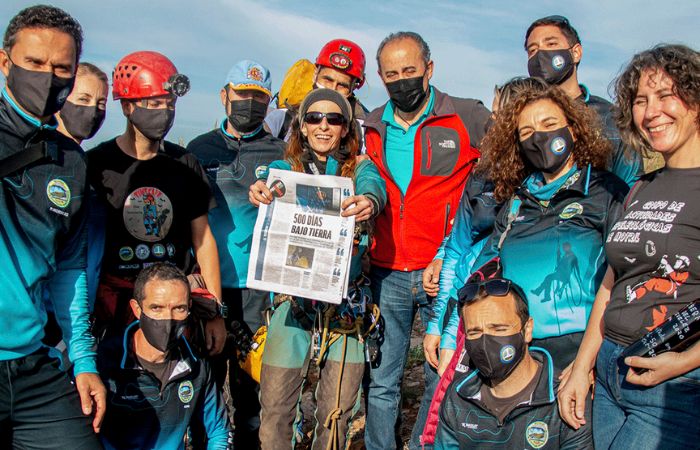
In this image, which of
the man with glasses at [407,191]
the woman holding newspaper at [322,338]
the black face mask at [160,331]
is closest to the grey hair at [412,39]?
the man with glasses at [407,191]

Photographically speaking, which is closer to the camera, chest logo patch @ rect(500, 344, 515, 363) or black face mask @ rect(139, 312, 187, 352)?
chest logo patch @ rect(500, 344, 515, 363)

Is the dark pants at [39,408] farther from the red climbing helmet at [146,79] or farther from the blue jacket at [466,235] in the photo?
the blue jacket at [466,235]

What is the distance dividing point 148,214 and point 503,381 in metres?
2.76

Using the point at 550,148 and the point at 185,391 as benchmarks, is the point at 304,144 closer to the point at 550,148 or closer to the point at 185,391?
the point at 550,148

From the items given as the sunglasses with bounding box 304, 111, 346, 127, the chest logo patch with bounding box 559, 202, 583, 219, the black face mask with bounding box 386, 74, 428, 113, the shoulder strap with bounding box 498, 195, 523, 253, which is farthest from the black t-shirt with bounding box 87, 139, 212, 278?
the chest logo patch with bounding box 559, 202, 583, 219

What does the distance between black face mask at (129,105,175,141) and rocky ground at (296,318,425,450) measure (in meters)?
2.94

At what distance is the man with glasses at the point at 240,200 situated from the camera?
5645mm

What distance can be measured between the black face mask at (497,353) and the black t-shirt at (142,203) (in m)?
2.39

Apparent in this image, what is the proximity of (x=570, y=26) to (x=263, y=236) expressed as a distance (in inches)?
125

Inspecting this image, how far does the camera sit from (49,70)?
3564mm

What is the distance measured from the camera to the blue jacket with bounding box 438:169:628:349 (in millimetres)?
3910

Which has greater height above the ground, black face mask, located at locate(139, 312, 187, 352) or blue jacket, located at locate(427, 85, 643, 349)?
blue jacket, located at locate(427, 85, 643, 349)

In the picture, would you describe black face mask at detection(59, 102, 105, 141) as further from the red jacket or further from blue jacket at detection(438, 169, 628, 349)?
blue jacket at detection(438, 169, 628, 349)

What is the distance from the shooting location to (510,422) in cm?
406
